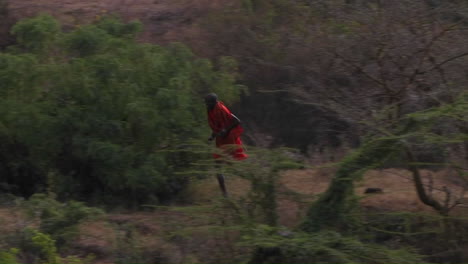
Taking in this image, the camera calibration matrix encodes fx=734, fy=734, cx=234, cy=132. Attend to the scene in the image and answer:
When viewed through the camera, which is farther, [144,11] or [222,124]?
[144,11]

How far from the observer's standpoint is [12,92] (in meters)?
9.10

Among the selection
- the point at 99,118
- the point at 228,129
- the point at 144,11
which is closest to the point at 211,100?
the point at 228,129

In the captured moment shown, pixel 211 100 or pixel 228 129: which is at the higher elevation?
pixel 211 100

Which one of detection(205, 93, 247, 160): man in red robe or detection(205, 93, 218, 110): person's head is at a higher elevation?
detection(205, 93, 218, 110): person's head

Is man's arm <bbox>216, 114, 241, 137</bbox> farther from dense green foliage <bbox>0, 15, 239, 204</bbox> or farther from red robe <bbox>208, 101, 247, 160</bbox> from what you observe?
dense green foliage <bbox>0, 15, 239, 204</bbox>

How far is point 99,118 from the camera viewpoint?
8883 mm

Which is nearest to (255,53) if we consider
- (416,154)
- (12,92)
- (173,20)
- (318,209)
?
(173,20)

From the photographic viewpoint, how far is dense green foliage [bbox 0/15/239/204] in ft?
29.0

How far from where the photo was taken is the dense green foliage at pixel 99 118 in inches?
348

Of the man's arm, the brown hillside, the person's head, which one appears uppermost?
the person's head

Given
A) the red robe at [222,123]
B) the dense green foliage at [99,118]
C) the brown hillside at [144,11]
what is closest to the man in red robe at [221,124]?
the red robe at [222,123]

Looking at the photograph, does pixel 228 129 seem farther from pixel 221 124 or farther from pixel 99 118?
pixel 99 118

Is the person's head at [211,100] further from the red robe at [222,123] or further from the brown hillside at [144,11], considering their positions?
the brown hillside at [144,11]

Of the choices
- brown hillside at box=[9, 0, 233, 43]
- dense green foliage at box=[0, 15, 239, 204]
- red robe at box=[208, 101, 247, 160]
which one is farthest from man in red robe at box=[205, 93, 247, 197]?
brown hillside at box=[9, 0, 233, 43]
